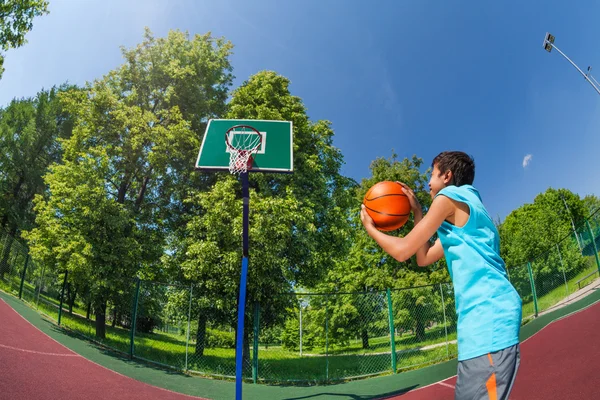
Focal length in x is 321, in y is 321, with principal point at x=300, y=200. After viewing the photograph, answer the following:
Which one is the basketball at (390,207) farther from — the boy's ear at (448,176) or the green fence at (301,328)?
the green fence at (301,328)

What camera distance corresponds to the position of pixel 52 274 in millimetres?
16453

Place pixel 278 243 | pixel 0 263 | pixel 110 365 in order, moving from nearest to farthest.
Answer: pixel 110 365, pixel 278 243, pixel 0 263

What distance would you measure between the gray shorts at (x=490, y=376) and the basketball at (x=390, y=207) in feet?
4.24

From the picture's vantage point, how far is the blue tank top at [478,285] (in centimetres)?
156

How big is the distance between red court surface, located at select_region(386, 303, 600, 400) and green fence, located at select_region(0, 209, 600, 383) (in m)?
3.37

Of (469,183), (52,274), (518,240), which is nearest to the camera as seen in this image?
(469,183)

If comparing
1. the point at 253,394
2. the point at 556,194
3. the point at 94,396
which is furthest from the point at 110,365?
the point at 556,194

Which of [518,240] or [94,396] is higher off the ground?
[518,240]

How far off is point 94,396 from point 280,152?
20.0 feet

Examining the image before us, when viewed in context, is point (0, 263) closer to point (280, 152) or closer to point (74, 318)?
point (74, 318)

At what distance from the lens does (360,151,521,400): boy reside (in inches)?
60.0

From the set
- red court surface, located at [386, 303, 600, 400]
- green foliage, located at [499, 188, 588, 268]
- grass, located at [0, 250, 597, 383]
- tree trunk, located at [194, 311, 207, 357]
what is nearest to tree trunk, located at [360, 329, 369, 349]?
grass, located at [0, 250, 597, 383]

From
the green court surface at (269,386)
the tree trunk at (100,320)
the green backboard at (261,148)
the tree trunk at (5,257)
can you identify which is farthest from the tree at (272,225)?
the tree trunk at (5,257)

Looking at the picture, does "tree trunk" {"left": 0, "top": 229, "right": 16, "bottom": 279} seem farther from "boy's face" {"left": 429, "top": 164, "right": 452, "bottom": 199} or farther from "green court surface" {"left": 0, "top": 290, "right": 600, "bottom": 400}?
"boy's face" {"left": 429, "top": 164, "right": 452, "bottom": 199}
